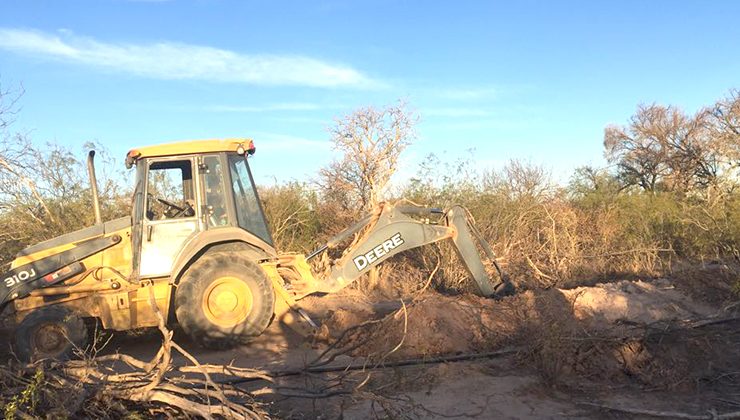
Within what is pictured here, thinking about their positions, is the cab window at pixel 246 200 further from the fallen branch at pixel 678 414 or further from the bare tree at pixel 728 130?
the bare tree at pixel 728 130

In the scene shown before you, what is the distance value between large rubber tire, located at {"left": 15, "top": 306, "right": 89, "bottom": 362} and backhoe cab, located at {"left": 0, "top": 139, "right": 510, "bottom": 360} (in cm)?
1

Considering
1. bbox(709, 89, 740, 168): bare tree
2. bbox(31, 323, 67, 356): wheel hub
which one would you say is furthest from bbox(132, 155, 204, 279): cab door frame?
bbox(709, 89, 740, 168): bare tree

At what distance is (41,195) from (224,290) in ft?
24.3

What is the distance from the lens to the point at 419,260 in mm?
13828

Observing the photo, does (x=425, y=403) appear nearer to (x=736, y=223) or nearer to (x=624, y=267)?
(x=624, y=267)

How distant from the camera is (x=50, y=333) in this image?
22.5 ft

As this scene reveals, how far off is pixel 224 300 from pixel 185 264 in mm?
680

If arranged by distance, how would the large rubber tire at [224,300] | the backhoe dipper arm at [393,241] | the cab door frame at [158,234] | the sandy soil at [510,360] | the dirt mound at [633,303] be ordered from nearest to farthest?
the sandy soil at [510,360] → the large rubber tire at [224,300] → the cab door frame at [158,234] → the backhoe dipper arm at [393,241] → the dirt mound at [633,303]

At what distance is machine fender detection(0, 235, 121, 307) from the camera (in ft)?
22.9

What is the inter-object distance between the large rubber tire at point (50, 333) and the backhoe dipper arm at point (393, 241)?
2965 millimetres

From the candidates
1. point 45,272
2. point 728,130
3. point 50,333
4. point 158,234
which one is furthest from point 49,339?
point 728,130

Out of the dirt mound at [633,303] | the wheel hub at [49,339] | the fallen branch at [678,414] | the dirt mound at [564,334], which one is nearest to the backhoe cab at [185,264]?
the wheel hub at [49,339]

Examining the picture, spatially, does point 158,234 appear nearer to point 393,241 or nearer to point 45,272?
point 45,272

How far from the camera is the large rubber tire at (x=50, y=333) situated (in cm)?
669
